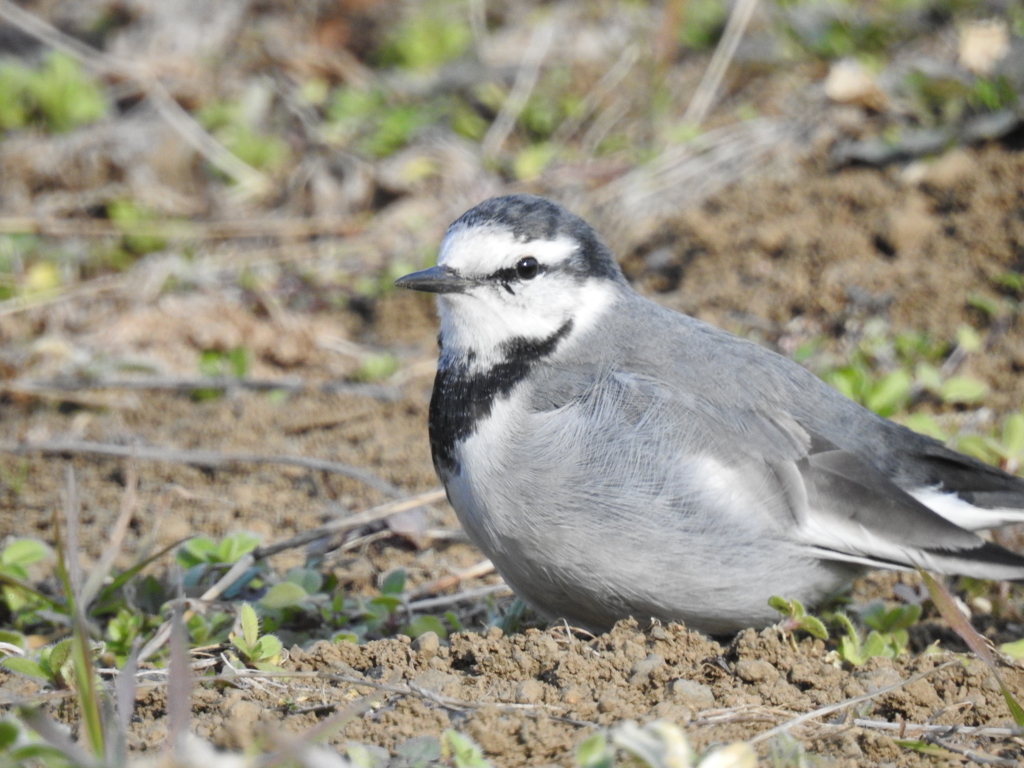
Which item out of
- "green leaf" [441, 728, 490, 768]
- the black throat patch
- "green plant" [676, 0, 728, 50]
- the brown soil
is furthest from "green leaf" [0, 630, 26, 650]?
"green plant" [676, 0, 728, 50]

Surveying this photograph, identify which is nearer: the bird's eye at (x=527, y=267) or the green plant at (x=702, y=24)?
the bird's eye at (x=527, y=267)

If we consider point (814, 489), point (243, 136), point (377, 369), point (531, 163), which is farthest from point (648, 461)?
point (243, 136)

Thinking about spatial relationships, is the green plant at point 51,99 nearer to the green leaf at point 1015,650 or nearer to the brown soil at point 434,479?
the brown soil at point 434,479

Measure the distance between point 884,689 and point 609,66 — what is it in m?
7.17

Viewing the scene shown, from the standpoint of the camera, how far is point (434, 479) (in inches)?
234

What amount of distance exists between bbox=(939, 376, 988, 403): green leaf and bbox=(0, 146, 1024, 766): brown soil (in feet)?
1.13

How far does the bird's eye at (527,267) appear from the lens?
462 cm

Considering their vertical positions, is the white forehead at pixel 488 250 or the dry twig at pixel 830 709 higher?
the white forehead at pixel 488 250

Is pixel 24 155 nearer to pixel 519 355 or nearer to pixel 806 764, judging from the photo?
pixel 519 355

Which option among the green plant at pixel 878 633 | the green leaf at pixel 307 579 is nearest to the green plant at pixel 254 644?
the green leaf at pixel 307 579

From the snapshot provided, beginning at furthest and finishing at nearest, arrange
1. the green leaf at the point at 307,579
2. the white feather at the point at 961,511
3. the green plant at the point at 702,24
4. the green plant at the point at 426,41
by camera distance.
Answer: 1. the green plant at the point at 426,41
2. the green plant at the point at 702,24
3. the green leaf at the point at 307,579
4. the white feather at the point at 961,511

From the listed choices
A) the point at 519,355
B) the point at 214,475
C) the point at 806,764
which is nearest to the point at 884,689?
the point at 806,764

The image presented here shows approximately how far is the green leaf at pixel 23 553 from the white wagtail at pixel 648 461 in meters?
1.66

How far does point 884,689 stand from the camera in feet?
11.5
